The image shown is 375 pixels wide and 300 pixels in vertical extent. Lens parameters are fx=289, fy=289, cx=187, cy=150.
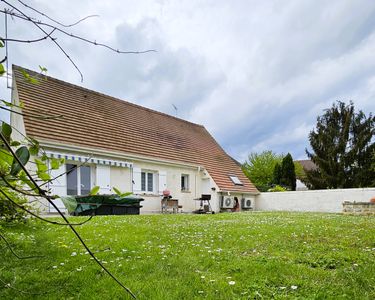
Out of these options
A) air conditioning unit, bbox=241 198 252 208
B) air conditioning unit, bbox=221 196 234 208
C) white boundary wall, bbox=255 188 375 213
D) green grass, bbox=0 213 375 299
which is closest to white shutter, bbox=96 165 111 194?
air conditioning unit, bbox=221 196 234 208

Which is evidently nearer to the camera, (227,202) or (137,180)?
(137,180)

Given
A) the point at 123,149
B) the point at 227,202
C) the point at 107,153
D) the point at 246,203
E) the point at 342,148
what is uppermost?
the point at 342,148

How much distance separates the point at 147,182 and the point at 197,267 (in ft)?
57.0

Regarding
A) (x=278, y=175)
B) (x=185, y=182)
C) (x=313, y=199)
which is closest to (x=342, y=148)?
(x=278, y=175)

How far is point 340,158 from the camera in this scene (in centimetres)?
3297

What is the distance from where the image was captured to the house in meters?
17.0

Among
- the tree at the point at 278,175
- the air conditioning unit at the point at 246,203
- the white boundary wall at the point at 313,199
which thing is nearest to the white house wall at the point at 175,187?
the air conditioning unit at the point at 246,203

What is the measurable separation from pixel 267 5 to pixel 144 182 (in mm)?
14084

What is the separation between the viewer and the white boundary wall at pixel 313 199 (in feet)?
70.6

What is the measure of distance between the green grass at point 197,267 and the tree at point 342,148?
29033mm

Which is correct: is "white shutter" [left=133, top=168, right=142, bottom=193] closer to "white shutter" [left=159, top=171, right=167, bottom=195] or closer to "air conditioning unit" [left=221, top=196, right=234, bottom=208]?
"white shutter" [left=159, top=171, right=167, bottom=195]

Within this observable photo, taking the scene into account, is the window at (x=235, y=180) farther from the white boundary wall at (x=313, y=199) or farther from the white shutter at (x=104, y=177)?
the white shutter at (x=104, y=177)

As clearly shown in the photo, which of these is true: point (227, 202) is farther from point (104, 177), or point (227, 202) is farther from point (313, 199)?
point (104, 177)

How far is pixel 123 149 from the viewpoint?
19.6 meters
